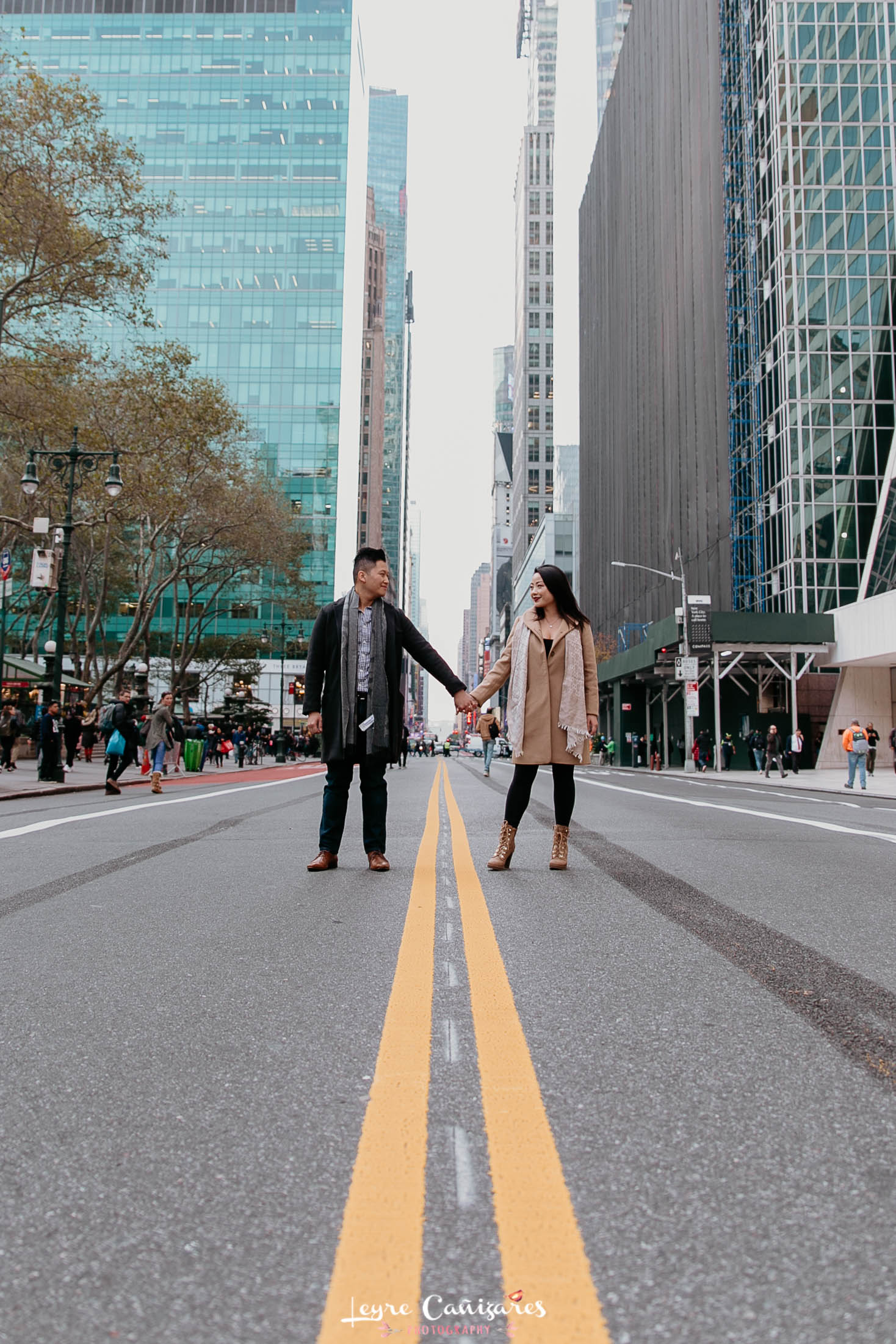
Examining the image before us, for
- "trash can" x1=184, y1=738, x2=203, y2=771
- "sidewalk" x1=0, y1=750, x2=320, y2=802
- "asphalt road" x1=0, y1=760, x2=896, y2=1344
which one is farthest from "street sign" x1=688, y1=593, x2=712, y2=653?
"asphalt road" x1=0, y1=760, x2=896, y2=1344

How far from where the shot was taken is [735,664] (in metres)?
36.7

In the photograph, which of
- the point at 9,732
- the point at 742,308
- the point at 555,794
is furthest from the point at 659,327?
the point at 555,794

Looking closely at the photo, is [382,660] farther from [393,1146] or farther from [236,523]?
[236,523]

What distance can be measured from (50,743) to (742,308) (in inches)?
1535

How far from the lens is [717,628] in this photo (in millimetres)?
34500

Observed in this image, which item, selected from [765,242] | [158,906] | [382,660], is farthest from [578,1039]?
[765,242]

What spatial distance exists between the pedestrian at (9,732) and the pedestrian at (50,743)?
5.79m

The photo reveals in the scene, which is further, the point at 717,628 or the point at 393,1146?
the point at 717,628

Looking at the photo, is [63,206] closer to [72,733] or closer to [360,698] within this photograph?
[72,733]

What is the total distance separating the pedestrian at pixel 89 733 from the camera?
31.4m

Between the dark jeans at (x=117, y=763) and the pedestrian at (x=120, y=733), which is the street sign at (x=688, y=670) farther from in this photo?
the dark jeans at (x=117, y=763)

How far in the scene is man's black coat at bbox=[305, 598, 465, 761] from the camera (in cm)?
591

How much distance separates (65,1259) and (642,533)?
63566 mm

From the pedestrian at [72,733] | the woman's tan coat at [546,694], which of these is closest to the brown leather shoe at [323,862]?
the woman's tan coat at [546,694]
